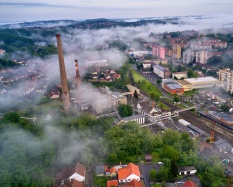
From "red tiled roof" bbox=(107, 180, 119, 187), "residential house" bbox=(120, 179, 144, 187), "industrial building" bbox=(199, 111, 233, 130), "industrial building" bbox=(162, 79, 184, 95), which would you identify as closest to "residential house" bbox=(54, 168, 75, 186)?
"red tiled roof" bbox=(107, 180, 119, 187)

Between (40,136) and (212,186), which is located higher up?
(40,136)

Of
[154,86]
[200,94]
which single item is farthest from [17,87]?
[200,94]

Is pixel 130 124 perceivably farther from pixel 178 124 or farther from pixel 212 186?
pixel 212 186

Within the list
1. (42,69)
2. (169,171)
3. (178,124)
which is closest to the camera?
(169,171)

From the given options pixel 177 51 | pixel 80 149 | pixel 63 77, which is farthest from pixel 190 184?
pixel 177 51

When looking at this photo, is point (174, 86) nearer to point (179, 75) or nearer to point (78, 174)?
point (179, 75)

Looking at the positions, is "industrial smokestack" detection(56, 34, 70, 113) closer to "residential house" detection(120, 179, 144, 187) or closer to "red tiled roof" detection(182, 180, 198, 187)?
"residential house" detection(120, 179, 144, 187)

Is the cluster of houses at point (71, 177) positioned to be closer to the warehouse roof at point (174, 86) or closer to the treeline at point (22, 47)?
the warehouse roof at point (174, 86)

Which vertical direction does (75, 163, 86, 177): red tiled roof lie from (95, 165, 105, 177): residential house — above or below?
above

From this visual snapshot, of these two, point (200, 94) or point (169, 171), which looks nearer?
point (169, 171)
